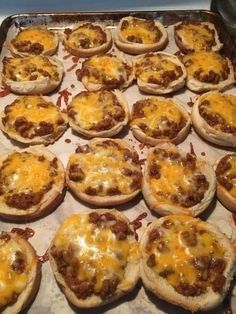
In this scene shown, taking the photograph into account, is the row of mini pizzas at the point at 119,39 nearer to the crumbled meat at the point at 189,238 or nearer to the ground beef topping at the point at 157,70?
the ground beef topping at the point at 157,70

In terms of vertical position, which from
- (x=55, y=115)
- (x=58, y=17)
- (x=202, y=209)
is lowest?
(x=202, y=209)

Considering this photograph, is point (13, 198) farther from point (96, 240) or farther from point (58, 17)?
point (58, 17)

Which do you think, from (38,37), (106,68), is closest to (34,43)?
(38,37)

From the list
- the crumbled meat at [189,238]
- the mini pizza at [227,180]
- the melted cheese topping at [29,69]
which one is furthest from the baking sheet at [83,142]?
the crumbled meat at [189,238]

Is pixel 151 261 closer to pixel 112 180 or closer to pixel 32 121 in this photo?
pixel 112 180

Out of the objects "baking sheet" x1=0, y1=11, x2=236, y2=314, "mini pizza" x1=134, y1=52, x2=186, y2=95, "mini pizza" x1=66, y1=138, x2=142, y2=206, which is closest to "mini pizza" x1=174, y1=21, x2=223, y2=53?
"baking sheet" x1=0, y1=11, x2=236, y2=314

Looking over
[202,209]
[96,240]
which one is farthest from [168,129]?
[96,240]
